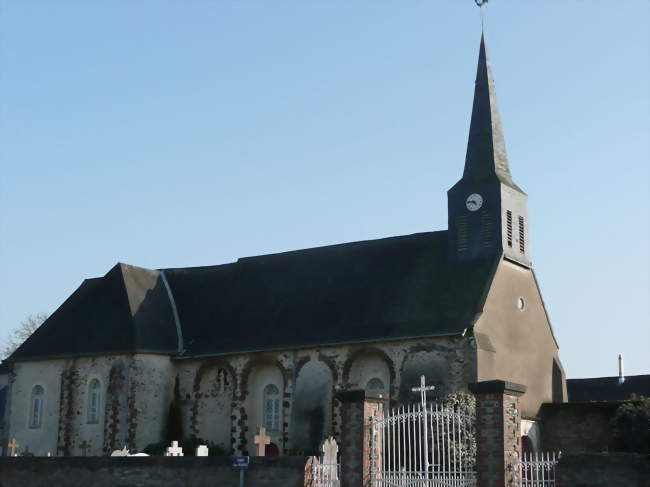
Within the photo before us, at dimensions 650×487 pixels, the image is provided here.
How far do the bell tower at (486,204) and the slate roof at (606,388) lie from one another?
44.8 feet

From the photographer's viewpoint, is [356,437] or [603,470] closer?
[603,470]

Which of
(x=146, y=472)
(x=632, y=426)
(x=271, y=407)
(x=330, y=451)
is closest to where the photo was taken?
(x=146, y=472)

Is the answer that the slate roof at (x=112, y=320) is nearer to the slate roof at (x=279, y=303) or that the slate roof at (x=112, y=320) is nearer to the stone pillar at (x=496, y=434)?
the slate roof at (x=279, y=303)

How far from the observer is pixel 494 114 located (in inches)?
1353

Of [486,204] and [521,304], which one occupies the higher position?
[486,204]

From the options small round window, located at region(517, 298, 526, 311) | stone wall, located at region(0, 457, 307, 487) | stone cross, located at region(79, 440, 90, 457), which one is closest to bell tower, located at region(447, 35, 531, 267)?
small round window, located at region(517, 298, 526, 311)

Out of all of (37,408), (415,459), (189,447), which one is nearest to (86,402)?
(37,408)

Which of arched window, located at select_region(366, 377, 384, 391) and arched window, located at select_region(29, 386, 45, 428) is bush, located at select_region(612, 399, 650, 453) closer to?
arched window, located at select_region(366, 377, 384, 391)

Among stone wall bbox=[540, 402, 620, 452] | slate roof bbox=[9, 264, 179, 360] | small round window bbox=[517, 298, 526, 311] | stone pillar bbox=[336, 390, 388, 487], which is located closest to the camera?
stone pillar bbox=[336, 390, 388, 487]

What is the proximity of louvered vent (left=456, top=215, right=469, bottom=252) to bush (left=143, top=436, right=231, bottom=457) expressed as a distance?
35.4 ft

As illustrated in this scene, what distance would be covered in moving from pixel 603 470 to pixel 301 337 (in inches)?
721

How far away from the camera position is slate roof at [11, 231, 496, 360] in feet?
101

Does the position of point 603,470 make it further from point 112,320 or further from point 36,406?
point 36,406

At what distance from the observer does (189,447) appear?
32.8 meters
